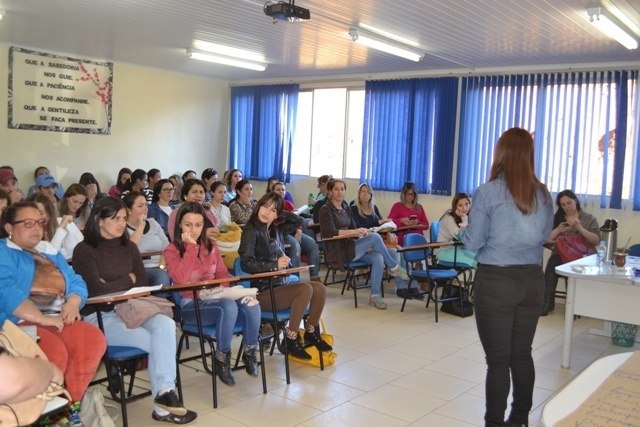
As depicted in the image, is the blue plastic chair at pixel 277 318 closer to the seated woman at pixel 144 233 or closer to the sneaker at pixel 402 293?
the seated woman at pixel 144 233

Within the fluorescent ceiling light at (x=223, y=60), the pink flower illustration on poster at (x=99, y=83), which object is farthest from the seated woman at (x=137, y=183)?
the fluorescent ceiling light at (x=223, y=60)

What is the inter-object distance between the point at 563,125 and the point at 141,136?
5.84 m

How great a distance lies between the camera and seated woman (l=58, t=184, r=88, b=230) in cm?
553

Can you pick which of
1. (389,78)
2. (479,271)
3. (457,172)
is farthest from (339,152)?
(479,271)

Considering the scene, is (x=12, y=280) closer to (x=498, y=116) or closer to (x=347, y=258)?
(x=347, y=258)

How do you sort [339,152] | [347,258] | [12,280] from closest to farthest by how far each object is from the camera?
[12,280] < [347,258] < [339,152]

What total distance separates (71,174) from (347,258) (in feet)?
14.0

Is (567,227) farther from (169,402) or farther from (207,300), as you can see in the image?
(169,402)

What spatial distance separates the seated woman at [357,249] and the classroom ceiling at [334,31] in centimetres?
192

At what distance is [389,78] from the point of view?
28.9 ft

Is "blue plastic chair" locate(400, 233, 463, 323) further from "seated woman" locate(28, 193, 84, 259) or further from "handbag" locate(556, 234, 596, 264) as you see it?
"seated woman" locate(28, 193, 84, 259)

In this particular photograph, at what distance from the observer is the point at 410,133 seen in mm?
8602

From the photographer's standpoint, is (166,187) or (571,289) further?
(166,187)

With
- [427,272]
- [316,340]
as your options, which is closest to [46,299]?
[316,340]
